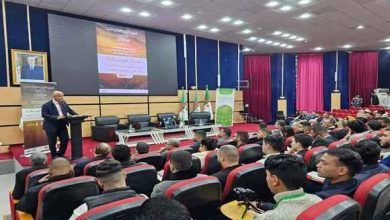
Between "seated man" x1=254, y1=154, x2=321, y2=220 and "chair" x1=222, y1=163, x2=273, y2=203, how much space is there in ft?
1.75

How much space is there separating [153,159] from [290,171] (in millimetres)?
1993

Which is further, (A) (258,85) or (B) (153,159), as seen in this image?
(A) (258,85)

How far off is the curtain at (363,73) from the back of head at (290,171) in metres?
15.3

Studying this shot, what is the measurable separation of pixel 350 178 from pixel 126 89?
25.5 ft

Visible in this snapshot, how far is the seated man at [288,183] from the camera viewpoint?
135cm

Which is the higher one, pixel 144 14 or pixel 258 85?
pixel 144 14

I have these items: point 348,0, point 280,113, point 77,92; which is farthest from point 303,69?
point 77,92

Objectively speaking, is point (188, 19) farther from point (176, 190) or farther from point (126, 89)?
point (176, 190)

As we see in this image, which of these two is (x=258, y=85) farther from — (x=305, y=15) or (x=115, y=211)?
(x=115, y=211)

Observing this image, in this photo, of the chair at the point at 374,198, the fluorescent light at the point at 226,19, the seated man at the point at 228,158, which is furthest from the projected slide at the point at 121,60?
the chair at the point at 374,198

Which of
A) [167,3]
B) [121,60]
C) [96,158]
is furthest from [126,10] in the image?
[96,158]

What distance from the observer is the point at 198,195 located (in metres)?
1.81

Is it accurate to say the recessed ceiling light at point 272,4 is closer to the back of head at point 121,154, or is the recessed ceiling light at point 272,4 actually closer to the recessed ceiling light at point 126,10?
the recessed ceiling light at point 126,10

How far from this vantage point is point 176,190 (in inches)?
66.3
